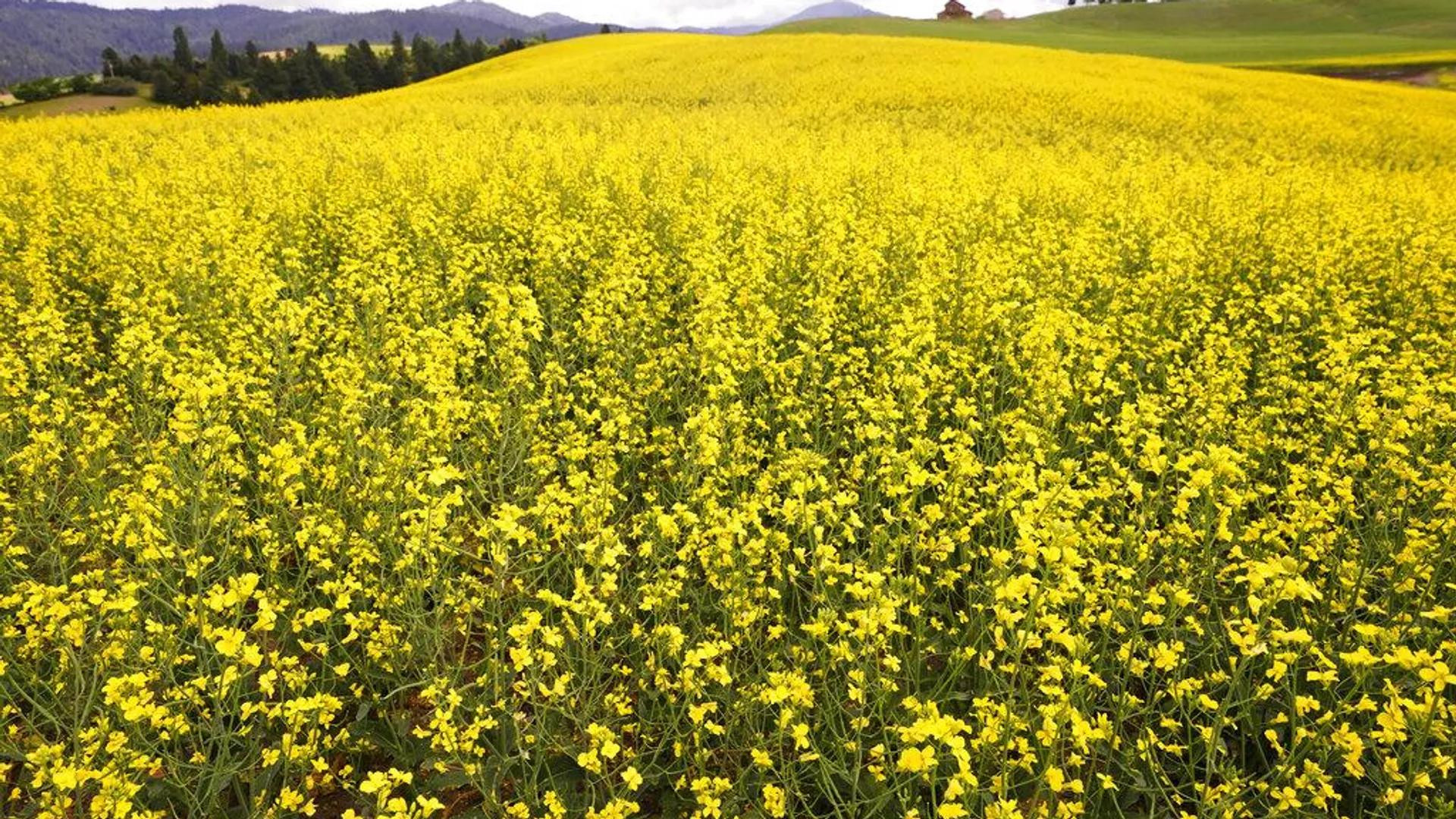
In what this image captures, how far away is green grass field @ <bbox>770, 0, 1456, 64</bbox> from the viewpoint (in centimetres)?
5844

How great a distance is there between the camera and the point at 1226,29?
76562mm

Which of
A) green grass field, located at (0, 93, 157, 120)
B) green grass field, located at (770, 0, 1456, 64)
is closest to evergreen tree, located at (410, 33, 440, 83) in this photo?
green grass field, located at (0, 93, 157, 120)

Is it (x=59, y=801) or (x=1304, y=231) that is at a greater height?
(x=1304, y=231)

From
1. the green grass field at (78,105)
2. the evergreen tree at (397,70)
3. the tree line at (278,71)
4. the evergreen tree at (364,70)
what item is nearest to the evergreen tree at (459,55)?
the tree line at (278,71)

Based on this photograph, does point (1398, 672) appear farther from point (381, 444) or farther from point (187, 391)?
point (187, 391)

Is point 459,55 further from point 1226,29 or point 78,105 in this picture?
point 1226,29

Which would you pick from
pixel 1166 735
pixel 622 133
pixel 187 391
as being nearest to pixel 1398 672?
pixel 1166 735

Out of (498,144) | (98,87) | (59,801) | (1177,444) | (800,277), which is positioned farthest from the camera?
(98,87)

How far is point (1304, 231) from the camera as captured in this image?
9188mm

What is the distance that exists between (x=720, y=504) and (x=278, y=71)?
76294mm

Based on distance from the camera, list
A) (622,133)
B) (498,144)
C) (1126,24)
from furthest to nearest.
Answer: (1126,24), (622,133), (498,144)

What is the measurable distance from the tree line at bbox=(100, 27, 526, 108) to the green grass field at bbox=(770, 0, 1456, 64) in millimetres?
34260

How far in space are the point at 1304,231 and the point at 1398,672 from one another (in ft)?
24.8

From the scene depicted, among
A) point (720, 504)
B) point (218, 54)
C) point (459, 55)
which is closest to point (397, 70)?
point (459, 55)
